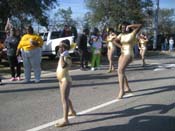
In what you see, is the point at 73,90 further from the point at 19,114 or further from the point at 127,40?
the point at 19,114

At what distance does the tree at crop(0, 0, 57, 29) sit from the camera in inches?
1008

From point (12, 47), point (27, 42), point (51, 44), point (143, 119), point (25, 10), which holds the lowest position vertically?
point (143, 119)

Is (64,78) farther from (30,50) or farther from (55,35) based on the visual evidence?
(55,35)

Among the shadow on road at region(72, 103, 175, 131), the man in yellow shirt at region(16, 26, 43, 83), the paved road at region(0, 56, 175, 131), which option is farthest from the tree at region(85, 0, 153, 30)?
the shadow on road at region(72, 103, 175, 131)

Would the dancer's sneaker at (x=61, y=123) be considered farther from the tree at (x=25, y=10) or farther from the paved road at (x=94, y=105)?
the tree at (x=25, y=10)

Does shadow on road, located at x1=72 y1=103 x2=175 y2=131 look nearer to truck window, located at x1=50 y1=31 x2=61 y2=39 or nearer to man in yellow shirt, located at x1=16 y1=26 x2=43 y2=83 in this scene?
man in yellow shirt, located at x1=16 y1=26 x2=43 y2=83

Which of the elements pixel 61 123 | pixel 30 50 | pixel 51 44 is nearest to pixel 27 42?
pixel 30 50

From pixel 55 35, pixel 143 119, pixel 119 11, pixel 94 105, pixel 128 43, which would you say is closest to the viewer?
pixel 143 119

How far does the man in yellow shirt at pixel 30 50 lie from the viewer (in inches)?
556

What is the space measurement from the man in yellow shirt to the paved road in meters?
0.50

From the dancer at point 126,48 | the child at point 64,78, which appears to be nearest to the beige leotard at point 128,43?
the dancer at point 126,48

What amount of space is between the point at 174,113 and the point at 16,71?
7.85 metres

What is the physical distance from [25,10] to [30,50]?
12.5 m

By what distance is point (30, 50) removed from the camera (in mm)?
14258
